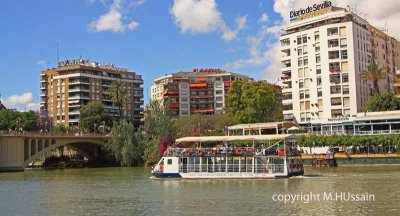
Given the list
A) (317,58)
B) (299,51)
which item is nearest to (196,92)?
(299,51)

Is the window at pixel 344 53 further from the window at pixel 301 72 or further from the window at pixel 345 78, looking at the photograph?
the window at pixel 301 72

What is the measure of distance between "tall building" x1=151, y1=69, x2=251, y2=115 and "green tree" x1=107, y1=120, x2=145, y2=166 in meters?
63.7

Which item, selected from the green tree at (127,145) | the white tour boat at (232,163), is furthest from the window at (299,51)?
the white tour boat at (232,163)

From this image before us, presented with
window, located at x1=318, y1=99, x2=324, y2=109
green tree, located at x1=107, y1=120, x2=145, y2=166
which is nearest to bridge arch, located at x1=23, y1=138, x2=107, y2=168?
green tree, located at x1=107, y1=120, x2=145, y2=166

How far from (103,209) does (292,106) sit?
85087mm

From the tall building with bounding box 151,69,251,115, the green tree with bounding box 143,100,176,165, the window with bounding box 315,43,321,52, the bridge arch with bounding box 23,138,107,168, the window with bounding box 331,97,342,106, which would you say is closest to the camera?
the green tree with bounding box 143,100,176,165

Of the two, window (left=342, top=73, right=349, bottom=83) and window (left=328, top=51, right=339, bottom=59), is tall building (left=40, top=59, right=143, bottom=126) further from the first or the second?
window (left=342, top=73, right=349, bottom=83)

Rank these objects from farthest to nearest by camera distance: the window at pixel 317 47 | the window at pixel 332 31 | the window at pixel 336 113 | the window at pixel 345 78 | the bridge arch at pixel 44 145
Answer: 1. the window at pixel 317 47
2. the window at pixel 332 31
3. the window at pixel 336 113
4. the window at pixel 345 78
5. the bridge arch at pixel 44 145

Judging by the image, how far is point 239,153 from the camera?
63.5 meters

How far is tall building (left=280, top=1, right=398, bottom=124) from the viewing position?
112 meters

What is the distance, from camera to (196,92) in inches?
6959

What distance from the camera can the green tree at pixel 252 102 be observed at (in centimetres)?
11338

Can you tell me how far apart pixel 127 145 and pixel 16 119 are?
42307 mm

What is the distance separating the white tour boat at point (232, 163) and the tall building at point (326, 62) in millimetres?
47137
